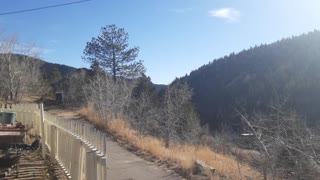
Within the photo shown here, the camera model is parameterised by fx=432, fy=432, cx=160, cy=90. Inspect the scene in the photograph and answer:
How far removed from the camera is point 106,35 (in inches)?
1813

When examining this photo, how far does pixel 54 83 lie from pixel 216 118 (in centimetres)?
5303

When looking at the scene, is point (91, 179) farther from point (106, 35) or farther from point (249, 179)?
point (106, 35)

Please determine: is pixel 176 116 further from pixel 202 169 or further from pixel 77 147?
pixel 77 147

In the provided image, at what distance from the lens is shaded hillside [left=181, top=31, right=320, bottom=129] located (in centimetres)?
10400

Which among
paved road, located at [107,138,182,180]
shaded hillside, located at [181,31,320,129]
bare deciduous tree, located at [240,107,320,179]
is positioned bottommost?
paved road, located at [107,138,182,180]

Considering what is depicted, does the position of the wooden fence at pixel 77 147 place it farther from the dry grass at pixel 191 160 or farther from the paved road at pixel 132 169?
the dry grass at pixel 191 160

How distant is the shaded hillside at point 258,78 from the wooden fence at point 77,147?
77.3 m

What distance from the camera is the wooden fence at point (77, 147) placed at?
5.11m

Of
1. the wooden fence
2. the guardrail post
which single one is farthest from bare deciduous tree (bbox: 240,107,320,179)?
the guardrail post

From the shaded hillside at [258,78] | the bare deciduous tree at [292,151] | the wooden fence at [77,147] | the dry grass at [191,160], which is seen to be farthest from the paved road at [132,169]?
the shaded hillside at [258,78]

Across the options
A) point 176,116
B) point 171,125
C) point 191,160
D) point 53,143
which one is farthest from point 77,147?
point 176,116

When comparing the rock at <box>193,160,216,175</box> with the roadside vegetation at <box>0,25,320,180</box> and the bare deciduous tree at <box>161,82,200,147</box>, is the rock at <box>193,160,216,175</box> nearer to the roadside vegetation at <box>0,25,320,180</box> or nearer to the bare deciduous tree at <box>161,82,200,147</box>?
the roadside vegetation at <box>0,25,320,180</box>

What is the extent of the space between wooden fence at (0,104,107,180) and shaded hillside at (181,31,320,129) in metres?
77.3

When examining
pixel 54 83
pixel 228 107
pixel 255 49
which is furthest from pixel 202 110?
pixel 54 83
